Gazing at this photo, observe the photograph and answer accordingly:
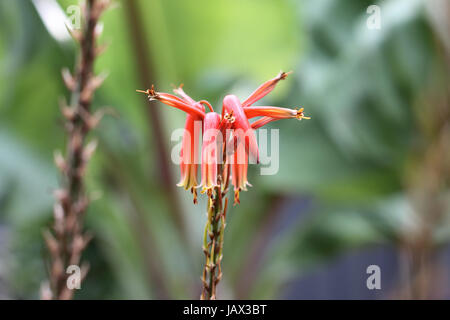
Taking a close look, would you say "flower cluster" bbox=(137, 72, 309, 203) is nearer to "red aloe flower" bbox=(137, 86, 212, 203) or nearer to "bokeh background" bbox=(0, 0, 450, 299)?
"red aloe flower" bbox=(137, 86, 212, 203)

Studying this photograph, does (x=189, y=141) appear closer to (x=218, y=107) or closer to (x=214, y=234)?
(x=214, y=234)

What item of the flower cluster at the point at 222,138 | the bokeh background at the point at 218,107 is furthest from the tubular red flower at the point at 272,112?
the bokeh background at the point at 218,107

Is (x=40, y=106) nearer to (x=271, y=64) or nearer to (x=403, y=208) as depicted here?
(x=271, y=64)

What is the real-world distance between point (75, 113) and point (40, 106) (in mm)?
541

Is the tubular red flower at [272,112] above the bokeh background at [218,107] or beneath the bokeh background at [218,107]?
beneath

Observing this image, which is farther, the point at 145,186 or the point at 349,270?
the point at 349,270

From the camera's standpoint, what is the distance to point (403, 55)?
0.50 metres

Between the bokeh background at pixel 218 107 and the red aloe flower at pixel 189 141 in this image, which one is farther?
the bokeh background at pixel 218 107

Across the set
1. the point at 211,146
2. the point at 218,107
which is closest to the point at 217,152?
the point at 211,146

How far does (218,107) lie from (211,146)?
0.50 metres

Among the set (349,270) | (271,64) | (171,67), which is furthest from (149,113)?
(349,270)

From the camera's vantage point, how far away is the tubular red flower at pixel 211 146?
112 mm

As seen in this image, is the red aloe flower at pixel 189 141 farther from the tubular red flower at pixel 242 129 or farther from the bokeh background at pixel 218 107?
the bokeh background at pixel 218 107

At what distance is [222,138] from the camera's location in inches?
4.5
